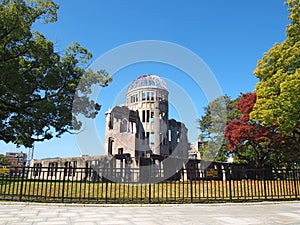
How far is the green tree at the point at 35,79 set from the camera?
1758 cm

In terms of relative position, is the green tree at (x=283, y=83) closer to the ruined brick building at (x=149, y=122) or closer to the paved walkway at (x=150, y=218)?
the paved walkway at (x=150, y=218)

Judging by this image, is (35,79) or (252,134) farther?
(252,134)

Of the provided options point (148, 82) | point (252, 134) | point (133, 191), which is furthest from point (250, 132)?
point (148, 82)

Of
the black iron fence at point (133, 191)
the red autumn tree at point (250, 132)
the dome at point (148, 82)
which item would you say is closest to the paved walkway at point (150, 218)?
the black iron fence at point (133, 191)

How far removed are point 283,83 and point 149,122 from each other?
36.3 metres

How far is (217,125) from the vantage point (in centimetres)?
3619

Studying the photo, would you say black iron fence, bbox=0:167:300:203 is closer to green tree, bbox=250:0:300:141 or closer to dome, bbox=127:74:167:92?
green tree, bbox=250:0:300:141

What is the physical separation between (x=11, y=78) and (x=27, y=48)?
104 inches

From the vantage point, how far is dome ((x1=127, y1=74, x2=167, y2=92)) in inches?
2090

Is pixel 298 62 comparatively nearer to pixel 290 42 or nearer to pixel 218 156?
pixel 290 42

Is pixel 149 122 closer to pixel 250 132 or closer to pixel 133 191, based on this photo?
pixel 250 132

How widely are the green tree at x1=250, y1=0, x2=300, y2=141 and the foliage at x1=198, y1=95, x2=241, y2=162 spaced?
50.6 feet

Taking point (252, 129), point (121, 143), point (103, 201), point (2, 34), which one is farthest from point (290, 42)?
point (121, 143)

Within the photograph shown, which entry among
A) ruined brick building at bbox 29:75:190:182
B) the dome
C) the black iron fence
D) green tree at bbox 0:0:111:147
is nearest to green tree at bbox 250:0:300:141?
the black iron fence
